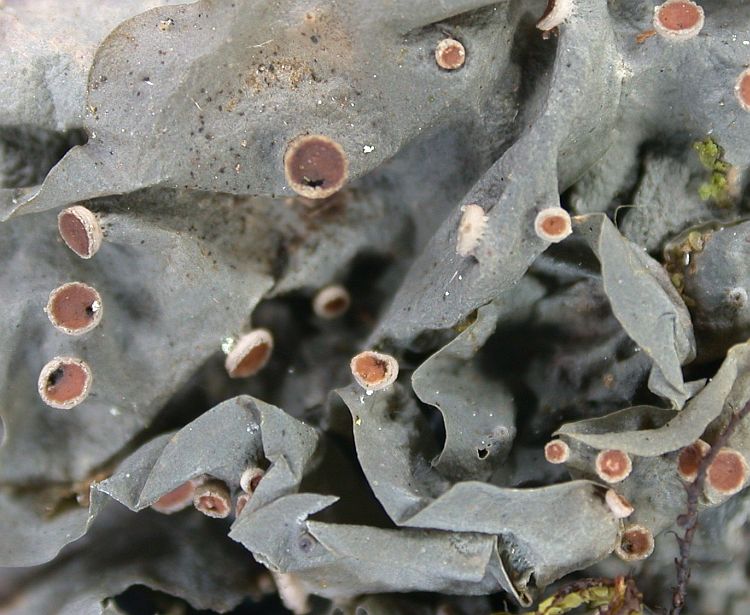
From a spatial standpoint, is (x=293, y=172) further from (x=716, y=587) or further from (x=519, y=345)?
(x=716, y=587)

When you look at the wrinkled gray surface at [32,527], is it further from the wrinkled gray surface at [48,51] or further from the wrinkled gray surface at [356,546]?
the wrinkled gray surface at [48,51]

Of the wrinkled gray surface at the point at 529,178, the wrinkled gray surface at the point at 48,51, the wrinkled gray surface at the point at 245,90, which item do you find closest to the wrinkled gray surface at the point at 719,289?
the wrinkled gray surface at the point at 529,178

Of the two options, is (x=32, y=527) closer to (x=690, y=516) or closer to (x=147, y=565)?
(x=147, y=565)

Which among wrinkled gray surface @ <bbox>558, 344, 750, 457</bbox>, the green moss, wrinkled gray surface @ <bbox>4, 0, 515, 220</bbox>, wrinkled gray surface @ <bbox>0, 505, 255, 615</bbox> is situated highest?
wrinkled gray surface @ <bbox>4, 0, 515, 220</bbox>

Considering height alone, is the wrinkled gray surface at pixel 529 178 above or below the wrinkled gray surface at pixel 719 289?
above

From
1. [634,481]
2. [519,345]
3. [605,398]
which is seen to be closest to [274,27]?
[519,345]

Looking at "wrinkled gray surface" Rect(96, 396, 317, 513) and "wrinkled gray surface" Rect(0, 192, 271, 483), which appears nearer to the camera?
"wrinkled gray surface" Rect(96, 396, 317, 513)

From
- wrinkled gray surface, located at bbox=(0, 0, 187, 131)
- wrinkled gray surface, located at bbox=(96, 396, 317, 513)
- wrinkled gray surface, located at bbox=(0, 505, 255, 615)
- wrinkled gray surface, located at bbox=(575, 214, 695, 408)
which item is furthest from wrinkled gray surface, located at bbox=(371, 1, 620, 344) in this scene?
wrinkled gray surface, located at bbox=(0, 0, 187, 131)

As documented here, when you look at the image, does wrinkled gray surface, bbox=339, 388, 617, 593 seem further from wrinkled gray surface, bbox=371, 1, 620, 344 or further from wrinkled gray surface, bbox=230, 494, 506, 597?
wrinkled gray surface, bbox=371, 1, 620, 344

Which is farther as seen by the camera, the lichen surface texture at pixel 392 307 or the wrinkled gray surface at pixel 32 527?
the wrinkled gray surface at pixel 32 527
